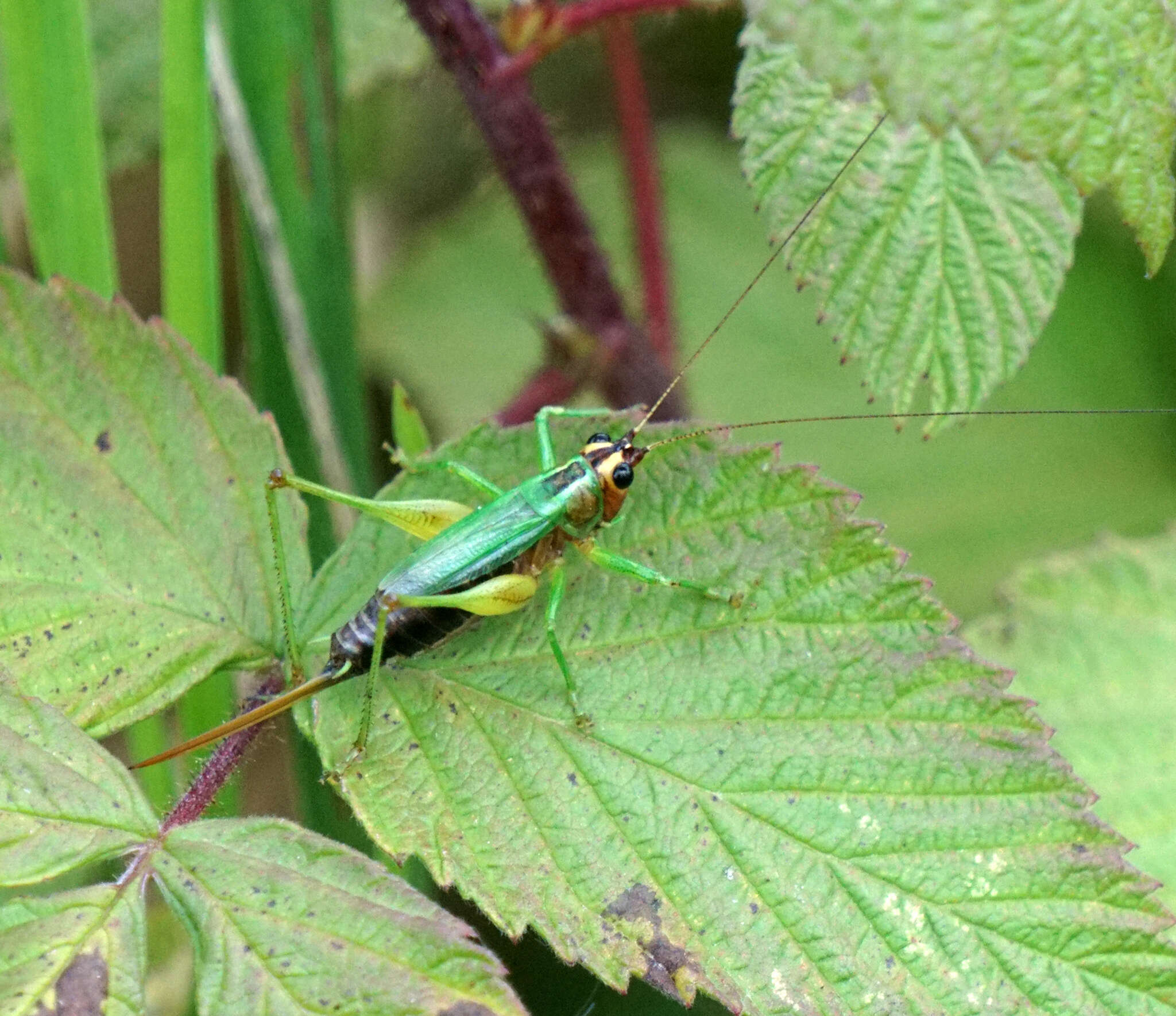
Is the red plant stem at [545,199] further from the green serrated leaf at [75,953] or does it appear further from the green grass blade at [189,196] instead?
the green serrated leaf at [75,953]

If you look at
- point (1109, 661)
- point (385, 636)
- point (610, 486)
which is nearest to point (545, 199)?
point (610, 486)

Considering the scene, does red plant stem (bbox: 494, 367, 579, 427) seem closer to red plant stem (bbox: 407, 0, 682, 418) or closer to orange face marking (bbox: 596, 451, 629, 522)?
red plant stem (bbox: 407, 0, 682, 418)

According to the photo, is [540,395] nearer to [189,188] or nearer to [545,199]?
[545,199]

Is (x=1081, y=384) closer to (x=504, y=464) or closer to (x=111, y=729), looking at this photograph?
(x=504, y=464)

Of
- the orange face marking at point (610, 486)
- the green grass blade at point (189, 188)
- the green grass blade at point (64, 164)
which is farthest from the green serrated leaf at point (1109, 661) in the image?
the green grass blade at point (64, 164)

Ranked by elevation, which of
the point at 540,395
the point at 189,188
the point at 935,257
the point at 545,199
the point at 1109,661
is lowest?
the point at 1109,661

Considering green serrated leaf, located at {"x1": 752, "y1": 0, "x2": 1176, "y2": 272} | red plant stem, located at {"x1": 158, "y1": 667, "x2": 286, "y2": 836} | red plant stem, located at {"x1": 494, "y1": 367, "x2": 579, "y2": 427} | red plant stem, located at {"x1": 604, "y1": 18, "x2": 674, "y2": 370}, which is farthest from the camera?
red plant stem, located at {"x1": 604, "y1": 18, "x2": 674, "y2": 370}

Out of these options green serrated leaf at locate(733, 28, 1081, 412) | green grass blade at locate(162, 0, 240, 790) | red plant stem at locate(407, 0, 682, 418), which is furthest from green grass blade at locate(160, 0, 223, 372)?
green serrated leaf at locate(733, 28, 1081, 412)
